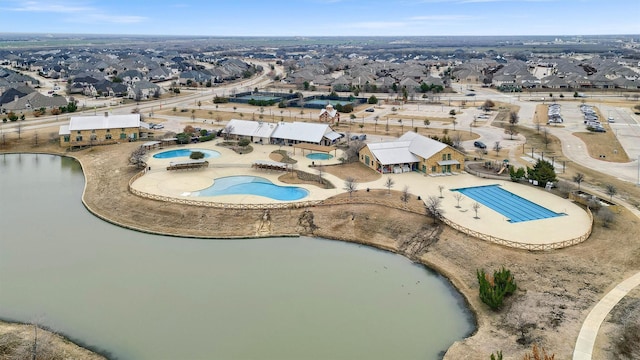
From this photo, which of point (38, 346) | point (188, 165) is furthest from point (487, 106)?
point (38, 346)

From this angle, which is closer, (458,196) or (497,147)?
(458,196)

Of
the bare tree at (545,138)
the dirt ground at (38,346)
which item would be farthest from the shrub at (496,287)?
the bare tree at (545,138)

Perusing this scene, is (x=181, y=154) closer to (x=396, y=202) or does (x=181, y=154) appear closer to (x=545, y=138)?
(x=396, y=202)

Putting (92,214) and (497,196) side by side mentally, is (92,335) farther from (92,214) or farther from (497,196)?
(497,196)

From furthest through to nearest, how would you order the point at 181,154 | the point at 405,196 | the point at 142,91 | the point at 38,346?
the point at 142,91 → the point at 181,154 → the point at 405,196 → the point at 38,346

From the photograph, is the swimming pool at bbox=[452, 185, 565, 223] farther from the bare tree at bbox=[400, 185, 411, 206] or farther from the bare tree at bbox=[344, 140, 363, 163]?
the bare tree at bbox=[344, 140, 363, 163]

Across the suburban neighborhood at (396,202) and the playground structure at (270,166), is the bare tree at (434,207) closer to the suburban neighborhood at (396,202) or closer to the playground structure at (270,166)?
the suburban neighborhood at (396,202)

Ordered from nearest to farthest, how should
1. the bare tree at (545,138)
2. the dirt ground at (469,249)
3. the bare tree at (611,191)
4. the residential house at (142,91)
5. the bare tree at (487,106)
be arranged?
1. the dirt ground at (469,249)
2. the bare tree at (611,191)
3. the bare tree at (545,138)
4. the bare tree at (487,106)
5. the residential house at (142,91)
